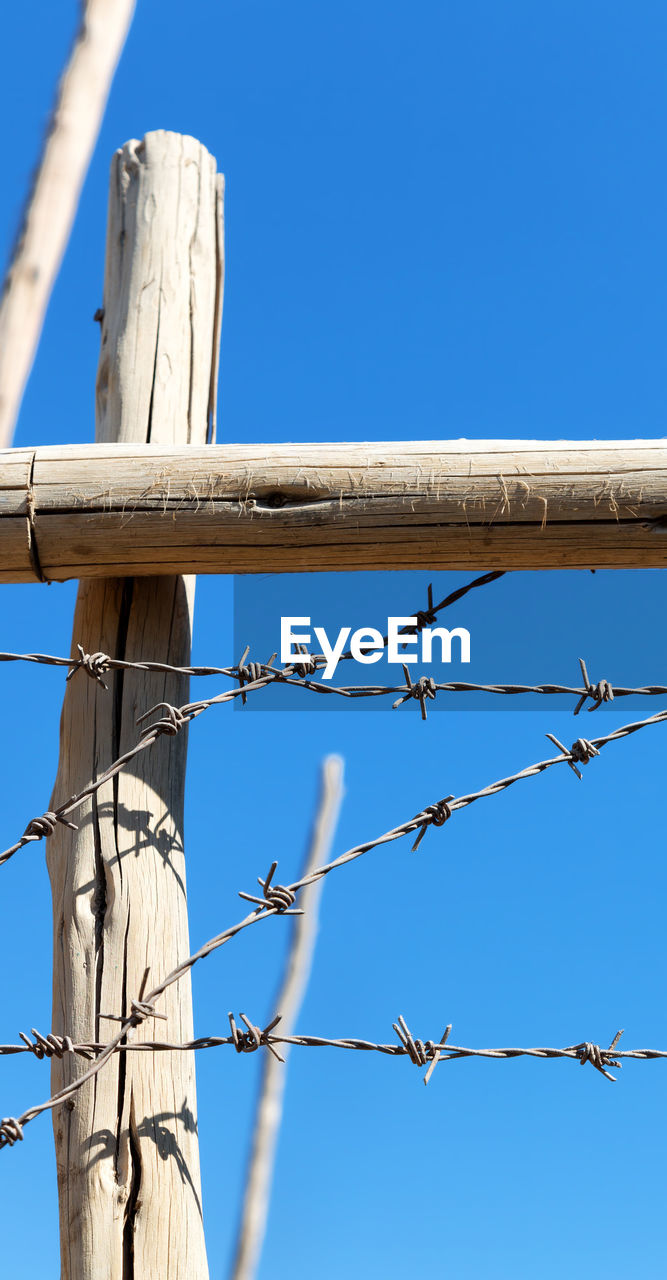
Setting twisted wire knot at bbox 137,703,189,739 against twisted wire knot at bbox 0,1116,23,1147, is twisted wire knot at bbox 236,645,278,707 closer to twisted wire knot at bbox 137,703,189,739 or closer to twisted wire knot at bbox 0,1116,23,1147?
twisted wire knot at bbox 137,703,189,739

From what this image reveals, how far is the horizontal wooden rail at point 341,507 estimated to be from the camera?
2279 millimetres

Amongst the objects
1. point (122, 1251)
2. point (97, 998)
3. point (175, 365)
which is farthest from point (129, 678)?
point (122, 1251)

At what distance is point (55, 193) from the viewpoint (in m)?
4.75

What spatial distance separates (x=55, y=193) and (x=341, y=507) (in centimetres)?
317

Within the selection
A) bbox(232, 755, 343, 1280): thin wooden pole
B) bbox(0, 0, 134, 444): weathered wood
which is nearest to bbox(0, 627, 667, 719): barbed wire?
bbox(0, 0, 134, 444): weathered wood

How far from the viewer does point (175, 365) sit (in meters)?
2.83

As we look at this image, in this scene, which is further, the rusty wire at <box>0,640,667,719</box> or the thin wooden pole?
the thin wooden pole

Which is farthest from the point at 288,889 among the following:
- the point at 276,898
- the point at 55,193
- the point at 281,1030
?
the point at 281,1030

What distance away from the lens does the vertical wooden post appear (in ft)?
6.89

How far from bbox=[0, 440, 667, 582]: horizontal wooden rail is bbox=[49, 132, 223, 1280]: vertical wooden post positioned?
0.21m

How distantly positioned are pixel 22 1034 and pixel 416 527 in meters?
1.23

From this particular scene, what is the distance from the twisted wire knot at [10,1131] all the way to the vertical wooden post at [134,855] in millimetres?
228

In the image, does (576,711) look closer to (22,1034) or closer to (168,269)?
(22,1034)

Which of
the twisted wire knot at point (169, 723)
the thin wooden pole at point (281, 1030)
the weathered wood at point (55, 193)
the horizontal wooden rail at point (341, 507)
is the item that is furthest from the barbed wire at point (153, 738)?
the thin wooden pole at point (281, 1030)
